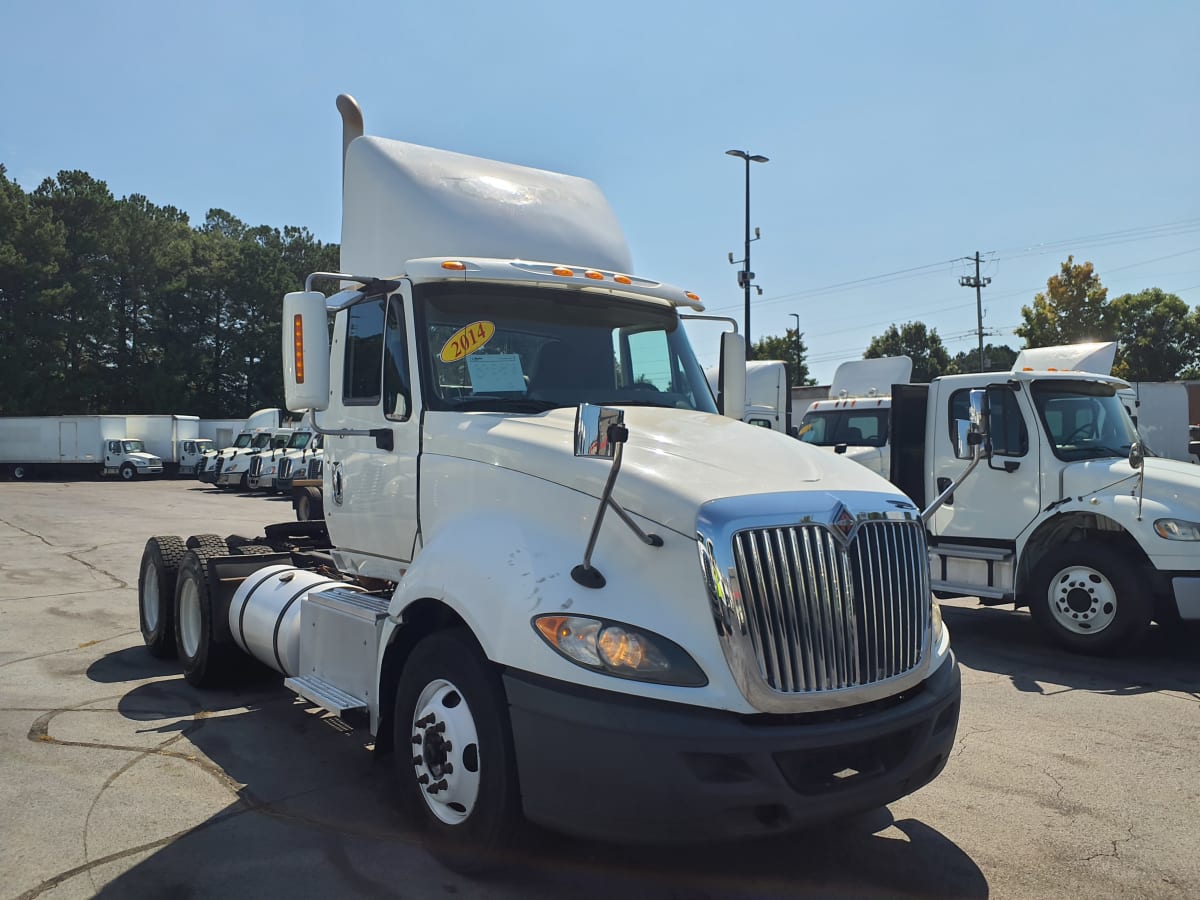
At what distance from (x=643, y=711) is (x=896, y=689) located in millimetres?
1069

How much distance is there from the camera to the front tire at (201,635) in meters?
6.51

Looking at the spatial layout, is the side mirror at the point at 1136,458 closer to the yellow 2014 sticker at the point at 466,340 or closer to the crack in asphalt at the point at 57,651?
the yellow 2014 sticker at the point at 466,340

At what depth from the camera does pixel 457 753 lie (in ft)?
12.0

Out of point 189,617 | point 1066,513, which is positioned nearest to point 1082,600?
point 1066,513

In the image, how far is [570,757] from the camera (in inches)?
124

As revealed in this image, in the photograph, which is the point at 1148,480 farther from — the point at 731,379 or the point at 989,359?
the point at 989,359

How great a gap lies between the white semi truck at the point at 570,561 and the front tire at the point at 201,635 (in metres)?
1.08

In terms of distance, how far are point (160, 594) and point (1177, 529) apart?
8106 mm

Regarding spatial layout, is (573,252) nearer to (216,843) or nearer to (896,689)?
(896,689)

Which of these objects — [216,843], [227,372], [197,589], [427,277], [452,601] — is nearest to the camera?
[452,601]

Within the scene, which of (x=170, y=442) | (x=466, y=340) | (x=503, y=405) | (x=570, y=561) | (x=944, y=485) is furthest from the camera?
(x=170, y=442)

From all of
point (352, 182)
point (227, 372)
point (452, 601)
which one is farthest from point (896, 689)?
point (227, 372)

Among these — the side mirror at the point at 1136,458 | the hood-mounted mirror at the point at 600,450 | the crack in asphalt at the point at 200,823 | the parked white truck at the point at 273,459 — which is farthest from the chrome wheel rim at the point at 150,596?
the parked white truck at the point at 273,459

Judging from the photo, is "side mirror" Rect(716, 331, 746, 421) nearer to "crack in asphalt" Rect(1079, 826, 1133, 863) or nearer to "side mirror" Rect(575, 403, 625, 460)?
"side mirror" Rect(575, 403, 625, 460)
